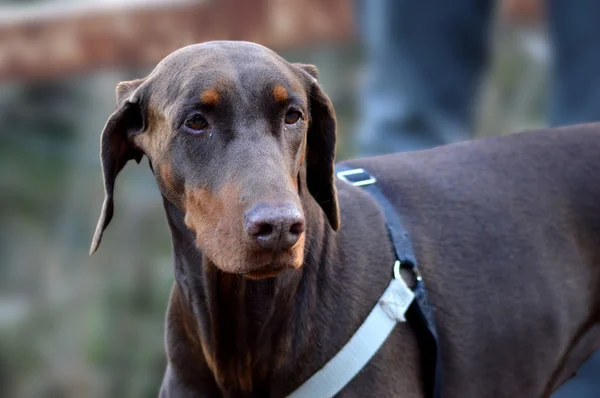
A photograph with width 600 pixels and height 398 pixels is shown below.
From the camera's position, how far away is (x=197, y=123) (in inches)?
118

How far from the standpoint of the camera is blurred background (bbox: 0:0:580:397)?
7281mm

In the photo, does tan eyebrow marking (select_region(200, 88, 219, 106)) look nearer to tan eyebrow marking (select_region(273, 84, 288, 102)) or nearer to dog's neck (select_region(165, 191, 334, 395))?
tan eyebrow marking (select_region(273, 84, 288, 102))

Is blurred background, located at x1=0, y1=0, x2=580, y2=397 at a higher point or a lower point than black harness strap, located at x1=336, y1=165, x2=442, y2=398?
lower

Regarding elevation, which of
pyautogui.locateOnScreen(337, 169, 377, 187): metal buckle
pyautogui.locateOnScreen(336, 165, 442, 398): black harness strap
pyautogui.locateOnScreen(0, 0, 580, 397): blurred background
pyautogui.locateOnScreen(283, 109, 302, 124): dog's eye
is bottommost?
pyautogui.locateOnScreen(0, 0, 580, 397): blurred background

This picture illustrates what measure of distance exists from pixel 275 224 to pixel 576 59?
2471mm

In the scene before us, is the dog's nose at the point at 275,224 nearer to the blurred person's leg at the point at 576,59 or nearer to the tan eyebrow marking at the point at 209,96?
the tan eyebrow marking at the point at 209,96

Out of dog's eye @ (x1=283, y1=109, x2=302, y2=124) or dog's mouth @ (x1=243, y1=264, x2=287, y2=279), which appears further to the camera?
dog's eye @ (x1=283, y1=109, x2=302, y2=124)

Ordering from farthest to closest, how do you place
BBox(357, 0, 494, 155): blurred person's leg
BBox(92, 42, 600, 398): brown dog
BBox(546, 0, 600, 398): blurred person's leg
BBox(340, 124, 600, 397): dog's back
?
BBox(357, 0, 494, 155): blurred person's leg → BBox(546, 0, 600, 398): blurred person's leg → BBox(340, 124, 600, 397): dog's back → BBox(92, 42, 600, 398): brown dog

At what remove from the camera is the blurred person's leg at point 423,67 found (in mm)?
4910

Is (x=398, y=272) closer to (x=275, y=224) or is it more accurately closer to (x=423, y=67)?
(x=275, y=224)

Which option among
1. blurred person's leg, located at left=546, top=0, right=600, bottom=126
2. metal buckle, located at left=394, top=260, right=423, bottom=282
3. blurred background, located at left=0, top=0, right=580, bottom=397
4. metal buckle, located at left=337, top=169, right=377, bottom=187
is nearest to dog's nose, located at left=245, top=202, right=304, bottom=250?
metal buckle, located at left=394, top=260, right=423, bottom=282

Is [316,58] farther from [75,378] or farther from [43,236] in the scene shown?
[75,378]

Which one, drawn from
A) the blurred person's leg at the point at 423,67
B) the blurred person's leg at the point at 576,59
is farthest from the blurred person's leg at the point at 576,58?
the blurred person's leg at the point at 423,67

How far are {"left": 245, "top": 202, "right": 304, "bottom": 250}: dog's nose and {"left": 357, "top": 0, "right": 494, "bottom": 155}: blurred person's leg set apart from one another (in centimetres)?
223
